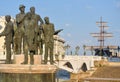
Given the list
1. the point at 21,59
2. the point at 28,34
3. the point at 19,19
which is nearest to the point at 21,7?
Result: the point at 19,19

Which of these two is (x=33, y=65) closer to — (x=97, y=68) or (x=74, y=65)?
(x=97, y=68)

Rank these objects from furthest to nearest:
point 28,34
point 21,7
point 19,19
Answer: point 21,7 → point 19,19 → point 28,34

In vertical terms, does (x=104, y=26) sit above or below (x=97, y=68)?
above

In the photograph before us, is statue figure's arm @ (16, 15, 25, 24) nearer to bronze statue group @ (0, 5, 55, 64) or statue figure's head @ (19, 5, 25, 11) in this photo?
bronze statue group @ (0, 5, 55, 64)

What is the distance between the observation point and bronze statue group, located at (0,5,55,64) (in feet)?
51.5

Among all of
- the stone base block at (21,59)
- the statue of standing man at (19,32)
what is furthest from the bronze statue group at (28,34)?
the stone base block at (21,59)

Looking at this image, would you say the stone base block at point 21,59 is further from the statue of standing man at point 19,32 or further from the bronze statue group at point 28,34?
the statue of standing man at point 19,32

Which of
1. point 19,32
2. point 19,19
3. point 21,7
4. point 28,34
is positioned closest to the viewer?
point 28,34

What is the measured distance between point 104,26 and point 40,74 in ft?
270

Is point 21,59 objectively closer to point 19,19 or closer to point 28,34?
point 28,34

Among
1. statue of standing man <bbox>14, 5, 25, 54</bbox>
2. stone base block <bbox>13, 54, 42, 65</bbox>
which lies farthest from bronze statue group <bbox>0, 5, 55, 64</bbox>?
stone base block <bbox>13, 54, 42, 65</bbox>

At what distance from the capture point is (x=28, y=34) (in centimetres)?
1566

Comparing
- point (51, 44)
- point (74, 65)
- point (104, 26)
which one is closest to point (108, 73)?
point (51, 44)

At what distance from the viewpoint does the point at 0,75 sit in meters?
Answer: 15.3
